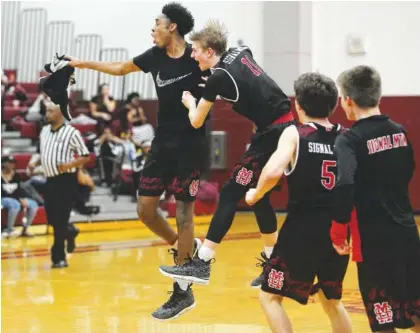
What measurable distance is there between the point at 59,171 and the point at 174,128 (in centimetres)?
430

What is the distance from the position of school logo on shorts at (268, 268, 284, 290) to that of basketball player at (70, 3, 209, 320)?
187 cm

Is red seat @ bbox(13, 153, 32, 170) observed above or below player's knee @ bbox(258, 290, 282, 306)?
above

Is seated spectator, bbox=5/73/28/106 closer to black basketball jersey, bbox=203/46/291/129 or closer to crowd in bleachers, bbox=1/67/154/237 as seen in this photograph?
crowd in bleachers, bbox=1/67/154/237

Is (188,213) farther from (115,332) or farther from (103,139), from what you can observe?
(103,139)

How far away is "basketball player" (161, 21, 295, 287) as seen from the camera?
7020 mm

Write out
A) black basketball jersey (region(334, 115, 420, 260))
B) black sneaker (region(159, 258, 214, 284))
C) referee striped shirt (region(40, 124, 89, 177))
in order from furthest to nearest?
referee striped shirt (region(40, 124, 89, 177)) < black sneaker (region(159, 258, 214, 284)) < black basketball jersey (region(334, 115, 420, 260))

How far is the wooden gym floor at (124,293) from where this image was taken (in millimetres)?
7859

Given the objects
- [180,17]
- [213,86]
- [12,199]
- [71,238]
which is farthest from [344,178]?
[12,199]

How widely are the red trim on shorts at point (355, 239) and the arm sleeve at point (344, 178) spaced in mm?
178

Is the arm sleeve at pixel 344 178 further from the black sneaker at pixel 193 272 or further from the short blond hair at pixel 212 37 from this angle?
the short blond hair at pixel 212 37

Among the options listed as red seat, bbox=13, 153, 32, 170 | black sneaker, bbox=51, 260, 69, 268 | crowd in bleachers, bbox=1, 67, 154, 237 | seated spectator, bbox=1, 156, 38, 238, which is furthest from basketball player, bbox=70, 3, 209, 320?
red seat, bbox=13, 153, 32, 170

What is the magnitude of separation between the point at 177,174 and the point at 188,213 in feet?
1.08

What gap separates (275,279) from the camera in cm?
568

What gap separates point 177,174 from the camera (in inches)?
302
